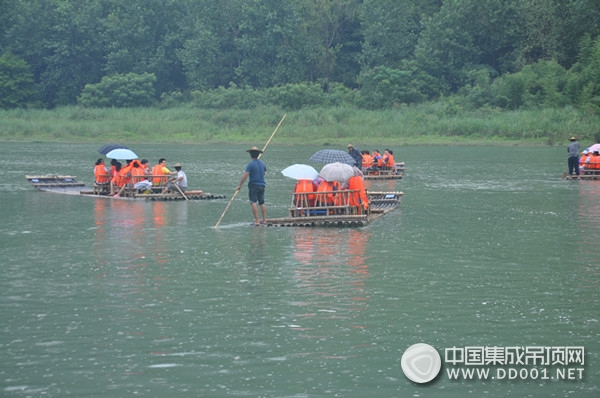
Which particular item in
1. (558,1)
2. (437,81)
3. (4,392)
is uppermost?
(558,1)

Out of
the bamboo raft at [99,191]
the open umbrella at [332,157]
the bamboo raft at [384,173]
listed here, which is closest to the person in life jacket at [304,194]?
the open umbrella at [332,157]

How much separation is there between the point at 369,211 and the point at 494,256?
18.7 ft

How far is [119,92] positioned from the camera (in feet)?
238

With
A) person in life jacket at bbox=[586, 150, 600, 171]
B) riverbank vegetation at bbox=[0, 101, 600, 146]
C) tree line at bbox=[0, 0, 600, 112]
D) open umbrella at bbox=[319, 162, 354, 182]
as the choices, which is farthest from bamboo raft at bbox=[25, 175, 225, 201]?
tree line at bbox=[0, 0, 600, 112]

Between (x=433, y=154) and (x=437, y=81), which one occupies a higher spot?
(x=437, y=81)

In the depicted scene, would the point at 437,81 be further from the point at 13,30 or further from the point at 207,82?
the point at 13,30

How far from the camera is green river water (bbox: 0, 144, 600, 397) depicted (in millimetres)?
9953

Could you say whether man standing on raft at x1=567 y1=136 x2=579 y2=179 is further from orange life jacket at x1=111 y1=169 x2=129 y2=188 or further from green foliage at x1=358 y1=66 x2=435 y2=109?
green foliage at x1=358 y1=66 x2=435 y2=109

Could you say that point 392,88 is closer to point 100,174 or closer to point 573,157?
point 573,157

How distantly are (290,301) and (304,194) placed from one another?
8105 millimetres

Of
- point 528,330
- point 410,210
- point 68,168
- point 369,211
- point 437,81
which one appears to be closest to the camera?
point 528,330

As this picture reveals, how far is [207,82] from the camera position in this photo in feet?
261

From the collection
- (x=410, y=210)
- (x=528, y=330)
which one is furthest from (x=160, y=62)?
(x=528, y=330)

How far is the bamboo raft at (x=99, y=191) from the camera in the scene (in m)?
26.8
